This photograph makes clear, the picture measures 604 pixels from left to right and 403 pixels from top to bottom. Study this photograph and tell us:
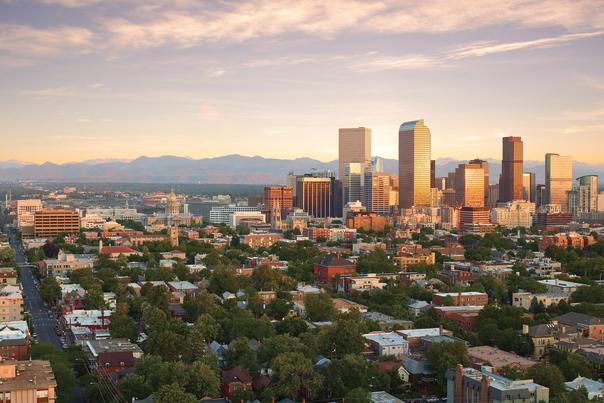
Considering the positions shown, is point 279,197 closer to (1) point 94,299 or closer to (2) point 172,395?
(1) point 94,299

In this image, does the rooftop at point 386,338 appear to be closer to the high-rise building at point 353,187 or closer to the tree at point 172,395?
the tree at point 172,395

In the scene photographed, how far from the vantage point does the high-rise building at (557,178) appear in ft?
609

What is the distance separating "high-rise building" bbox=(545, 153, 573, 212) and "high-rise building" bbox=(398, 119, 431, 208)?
33197 mm

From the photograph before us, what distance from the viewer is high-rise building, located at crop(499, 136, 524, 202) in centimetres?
18138

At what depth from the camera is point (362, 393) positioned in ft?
94.6

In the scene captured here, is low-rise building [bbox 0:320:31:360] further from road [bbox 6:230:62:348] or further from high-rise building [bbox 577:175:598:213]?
high-rise building [bbox 577:175:598:213]

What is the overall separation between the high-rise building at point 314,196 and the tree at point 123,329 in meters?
114

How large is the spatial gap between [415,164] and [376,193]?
1325 cm

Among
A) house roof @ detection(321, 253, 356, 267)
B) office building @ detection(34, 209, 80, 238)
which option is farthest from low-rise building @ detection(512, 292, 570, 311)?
office building @ detection(34, 209, 80, 238)

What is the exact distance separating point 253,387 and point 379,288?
26454 millimetres

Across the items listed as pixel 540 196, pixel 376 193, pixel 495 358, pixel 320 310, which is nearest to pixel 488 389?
pixel 495 358

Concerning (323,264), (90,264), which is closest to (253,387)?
(323,264)

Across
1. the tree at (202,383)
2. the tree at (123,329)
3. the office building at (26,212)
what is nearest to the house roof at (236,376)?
the tree at (202,383)

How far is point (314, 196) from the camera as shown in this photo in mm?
156500
